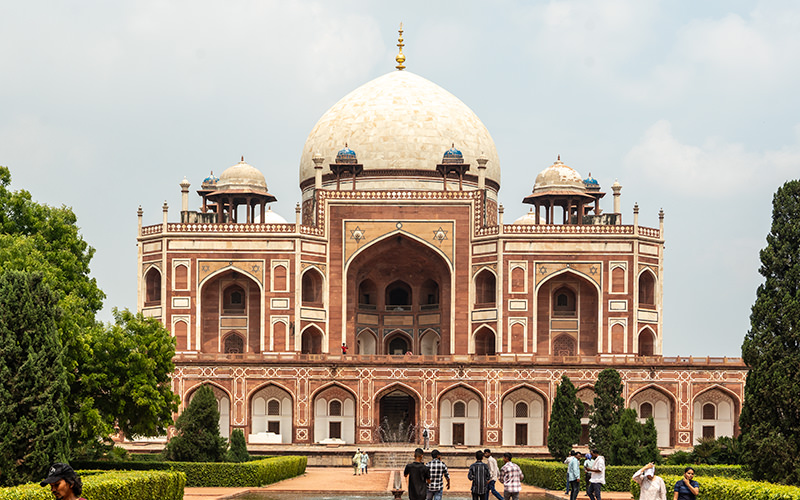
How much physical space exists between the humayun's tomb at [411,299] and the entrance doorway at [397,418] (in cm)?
8

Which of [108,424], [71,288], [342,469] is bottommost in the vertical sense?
[342,469]

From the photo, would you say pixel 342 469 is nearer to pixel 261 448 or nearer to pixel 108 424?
pixel 261 448

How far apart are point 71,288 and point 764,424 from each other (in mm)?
16679

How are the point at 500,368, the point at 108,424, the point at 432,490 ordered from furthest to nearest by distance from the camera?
1. the point at 500,368
2. the point at 108,424
3. the point at 432,490

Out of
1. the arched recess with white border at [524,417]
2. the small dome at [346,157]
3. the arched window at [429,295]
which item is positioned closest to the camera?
the arched recess with white border at [524,417]

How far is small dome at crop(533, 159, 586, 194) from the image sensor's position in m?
50.2

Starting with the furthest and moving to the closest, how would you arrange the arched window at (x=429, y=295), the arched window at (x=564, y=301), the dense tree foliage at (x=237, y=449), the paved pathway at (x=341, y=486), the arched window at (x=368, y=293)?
the arched window at (x=368, y=293) < the arched window at (x=429, y=295) < the arched window at (x=564, y=301) < the dense tree foliage at (x=237, y=449) < the paved pathway at (x=341, y=486)

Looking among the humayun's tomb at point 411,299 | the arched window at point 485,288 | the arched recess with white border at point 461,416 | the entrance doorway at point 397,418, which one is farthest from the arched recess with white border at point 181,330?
the arched window at point 485,288

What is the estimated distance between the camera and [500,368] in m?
43.6

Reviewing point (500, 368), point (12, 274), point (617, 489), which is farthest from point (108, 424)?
point (500, 368)

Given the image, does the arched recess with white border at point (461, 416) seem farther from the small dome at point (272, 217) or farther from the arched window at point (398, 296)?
the small dome at point (272, 217)

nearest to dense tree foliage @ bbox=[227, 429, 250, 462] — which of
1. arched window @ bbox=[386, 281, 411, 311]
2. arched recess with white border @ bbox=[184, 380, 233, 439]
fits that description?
arched recess with white border @ bbox=[184, 380, 233, 439]

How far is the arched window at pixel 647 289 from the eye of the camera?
4859cm

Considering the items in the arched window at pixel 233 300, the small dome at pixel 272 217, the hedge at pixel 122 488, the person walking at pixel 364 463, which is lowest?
the person walking at pixel 364 463
